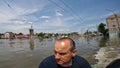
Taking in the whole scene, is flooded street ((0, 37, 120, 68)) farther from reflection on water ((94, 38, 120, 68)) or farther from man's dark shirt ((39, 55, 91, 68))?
man's dark shirt ((39, 55, 91, 68))

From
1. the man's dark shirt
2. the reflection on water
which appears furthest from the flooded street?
the man's dark shirt

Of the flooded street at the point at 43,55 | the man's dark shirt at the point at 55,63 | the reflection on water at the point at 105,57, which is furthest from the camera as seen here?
the flooded street at the point at 43,55

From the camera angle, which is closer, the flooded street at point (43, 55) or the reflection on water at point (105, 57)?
the reflection on water at point (105, 57)

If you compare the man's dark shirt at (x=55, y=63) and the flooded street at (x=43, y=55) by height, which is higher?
the man's dark shirt at (x=55, y=63)

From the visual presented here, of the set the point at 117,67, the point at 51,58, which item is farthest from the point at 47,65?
the point at 117,67

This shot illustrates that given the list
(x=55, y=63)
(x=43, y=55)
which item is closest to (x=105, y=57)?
(x=43, y=55)

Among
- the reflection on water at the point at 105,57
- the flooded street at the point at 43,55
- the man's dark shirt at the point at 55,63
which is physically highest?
the man's dark shirt at the point at 55,63

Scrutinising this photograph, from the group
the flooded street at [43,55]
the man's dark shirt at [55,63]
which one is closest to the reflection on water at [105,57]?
the flooded street at [43,55]

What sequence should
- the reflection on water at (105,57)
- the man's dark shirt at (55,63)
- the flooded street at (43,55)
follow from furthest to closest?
the flooded street at (43,55) → the reflection on water at (105,57) → the man's dark shirt at (55,63)

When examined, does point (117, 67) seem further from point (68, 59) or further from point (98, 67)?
point (98, 67)

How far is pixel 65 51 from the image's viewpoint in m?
2.71

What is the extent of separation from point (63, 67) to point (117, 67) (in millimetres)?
851

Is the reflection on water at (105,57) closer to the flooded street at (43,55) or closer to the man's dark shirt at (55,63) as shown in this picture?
the flooded street at (43,55)

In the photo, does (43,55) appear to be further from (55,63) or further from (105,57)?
(55,63)
